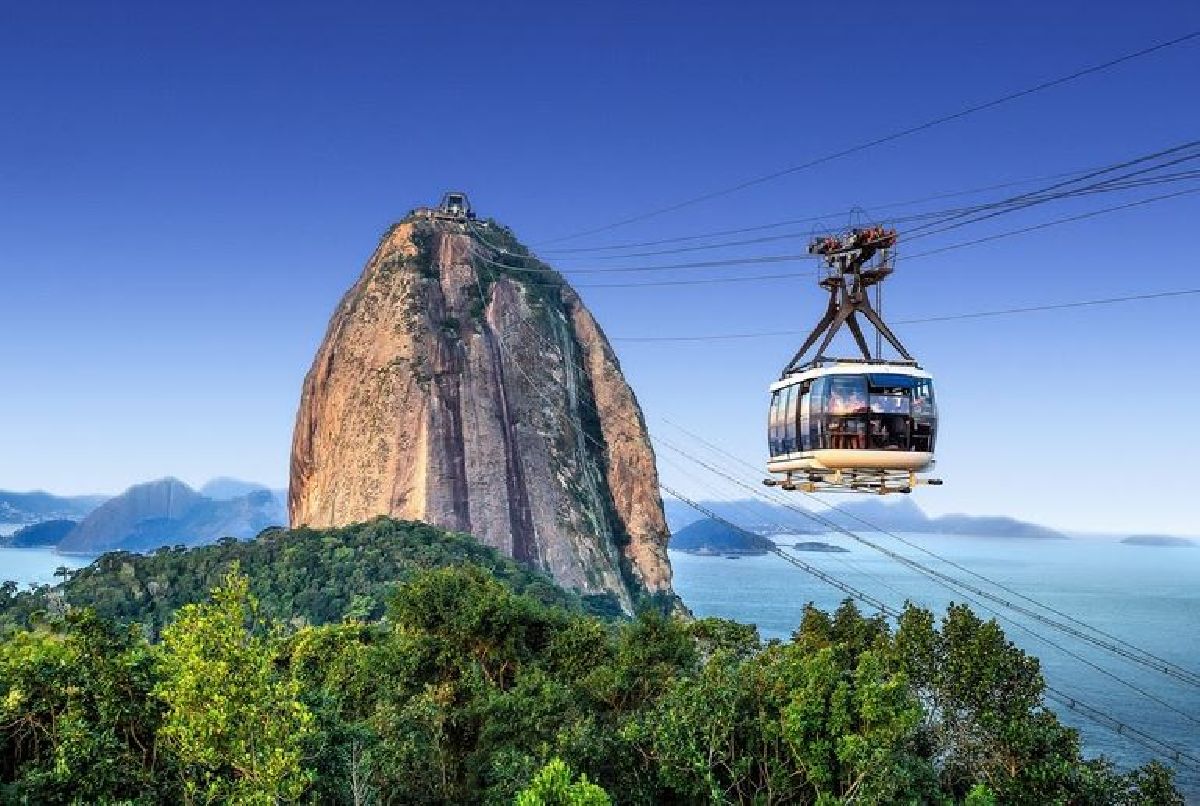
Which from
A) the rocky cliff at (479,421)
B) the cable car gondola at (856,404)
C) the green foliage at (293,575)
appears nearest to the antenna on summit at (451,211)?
the rocky cliff at (479,421)

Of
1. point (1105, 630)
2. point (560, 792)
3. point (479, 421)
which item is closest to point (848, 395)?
point (560, 792)

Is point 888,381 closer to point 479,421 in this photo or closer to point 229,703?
point 229,703

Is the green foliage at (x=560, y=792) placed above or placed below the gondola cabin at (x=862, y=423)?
below

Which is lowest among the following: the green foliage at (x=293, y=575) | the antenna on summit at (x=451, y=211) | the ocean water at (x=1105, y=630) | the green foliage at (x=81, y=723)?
the ocean water at (x=1105, y=630)

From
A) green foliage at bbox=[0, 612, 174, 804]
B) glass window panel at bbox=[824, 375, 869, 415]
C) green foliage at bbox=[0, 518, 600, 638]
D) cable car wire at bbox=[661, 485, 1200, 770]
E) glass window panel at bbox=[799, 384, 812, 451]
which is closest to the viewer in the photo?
green foliage at bbox=[0, 612, 174, 804]

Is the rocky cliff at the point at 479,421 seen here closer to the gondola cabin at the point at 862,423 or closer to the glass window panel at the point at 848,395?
the gondola cabin at the point at 862,423

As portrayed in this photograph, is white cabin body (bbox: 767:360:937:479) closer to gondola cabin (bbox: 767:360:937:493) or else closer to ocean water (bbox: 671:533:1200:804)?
gondola cabin (bbox: 767:360:937:493)

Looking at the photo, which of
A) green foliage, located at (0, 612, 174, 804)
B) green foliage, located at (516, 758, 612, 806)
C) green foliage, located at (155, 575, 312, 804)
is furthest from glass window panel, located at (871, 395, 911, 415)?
green foliage, located at (0, 612, 174, 804)
